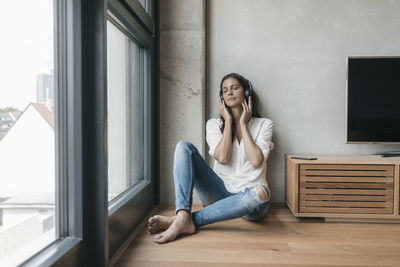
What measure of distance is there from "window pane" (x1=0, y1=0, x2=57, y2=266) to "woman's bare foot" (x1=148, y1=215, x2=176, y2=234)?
69cm

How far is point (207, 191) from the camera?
196cm

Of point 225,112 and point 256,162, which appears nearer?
point 256,162

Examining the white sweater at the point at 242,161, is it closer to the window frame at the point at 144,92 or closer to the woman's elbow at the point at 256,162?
the woman's elbow at the point at 256,162

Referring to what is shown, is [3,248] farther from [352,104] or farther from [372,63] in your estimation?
[372,63]

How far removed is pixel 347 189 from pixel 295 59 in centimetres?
112

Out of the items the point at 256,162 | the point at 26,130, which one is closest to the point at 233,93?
the point at 256,162

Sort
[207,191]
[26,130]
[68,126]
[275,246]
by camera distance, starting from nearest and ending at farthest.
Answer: [26,130] < [68,126] < [275,246] < [207,191]

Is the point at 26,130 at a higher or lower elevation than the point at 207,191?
higher

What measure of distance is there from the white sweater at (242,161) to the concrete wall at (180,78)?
0.26 meters

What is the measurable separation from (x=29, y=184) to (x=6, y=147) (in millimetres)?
183

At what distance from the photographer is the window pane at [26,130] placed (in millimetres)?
914

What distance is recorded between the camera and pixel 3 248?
2.95ft

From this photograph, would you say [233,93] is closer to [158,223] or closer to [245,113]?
[245,113]

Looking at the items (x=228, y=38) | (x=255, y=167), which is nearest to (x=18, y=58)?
(x=255, y=167)
